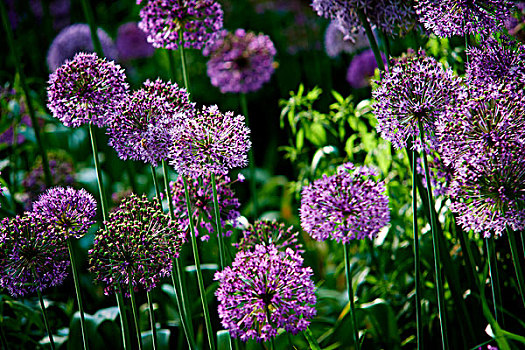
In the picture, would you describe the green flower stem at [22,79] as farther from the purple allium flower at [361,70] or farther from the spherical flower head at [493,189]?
the purple allium flower at [361,70]

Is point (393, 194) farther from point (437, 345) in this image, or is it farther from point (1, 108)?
point (1, 108)

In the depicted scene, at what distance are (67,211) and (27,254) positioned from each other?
0.15 m

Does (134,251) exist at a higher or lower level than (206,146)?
lower

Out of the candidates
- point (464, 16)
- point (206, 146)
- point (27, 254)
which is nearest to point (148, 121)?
point (206, 146)

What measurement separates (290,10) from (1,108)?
3611mm

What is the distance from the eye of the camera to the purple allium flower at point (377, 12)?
5.49 feet

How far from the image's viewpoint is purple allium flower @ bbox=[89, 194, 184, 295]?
134cm

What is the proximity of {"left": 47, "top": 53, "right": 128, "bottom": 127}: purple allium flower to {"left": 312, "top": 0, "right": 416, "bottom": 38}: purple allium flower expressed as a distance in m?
0.70

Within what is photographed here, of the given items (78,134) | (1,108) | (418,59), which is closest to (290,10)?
(78,134)

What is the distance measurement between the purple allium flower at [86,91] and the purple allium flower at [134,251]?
0.30m

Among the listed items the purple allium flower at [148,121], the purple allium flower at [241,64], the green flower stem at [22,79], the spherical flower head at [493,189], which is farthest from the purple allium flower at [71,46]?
the spherical flower head at [493,189]

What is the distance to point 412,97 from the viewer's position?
4.54 ft

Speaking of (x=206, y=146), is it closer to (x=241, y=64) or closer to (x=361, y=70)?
(x=241, y=64)

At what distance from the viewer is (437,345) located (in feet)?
7.67
